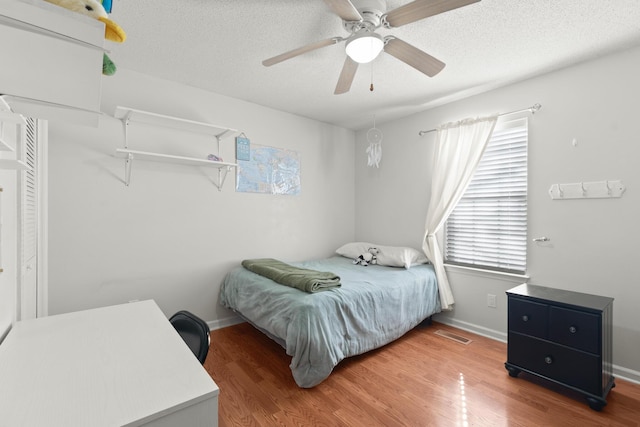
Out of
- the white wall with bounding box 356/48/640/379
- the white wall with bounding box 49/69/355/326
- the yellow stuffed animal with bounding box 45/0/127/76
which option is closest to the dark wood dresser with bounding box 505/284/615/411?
the white wall with bounding box 356/48/640/379

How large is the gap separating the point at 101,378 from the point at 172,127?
2374mm

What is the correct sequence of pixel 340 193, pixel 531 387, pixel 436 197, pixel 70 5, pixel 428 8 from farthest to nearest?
pixel 340 193, pixel 436 197, pixel 531 387, pixel 428 8, pixel 70 5

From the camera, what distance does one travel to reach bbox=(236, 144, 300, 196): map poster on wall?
3168 mm

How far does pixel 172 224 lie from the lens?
2.73 m

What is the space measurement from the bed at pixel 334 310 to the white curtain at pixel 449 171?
192mm

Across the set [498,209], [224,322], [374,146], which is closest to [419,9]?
[498,209]

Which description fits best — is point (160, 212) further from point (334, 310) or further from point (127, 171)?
point (334, 310)

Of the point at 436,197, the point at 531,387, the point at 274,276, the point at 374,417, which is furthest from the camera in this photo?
the point at 436,197

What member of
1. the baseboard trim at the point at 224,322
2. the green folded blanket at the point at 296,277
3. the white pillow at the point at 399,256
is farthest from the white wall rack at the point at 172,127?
the white pillow at the point at 399,256

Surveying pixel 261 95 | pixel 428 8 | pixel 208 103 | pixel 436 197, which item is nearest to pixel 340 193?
pixel 436 197

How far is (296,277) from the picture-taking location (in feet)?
7.54

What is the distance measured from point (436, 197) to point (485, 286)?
1.03 meters

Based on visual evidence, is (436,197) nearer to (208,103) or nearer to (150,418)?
(208,103)

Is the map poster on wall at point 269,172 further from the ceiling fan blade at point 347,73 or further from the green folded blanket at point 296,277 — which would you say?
the ceiling fan blade at point 347,73
